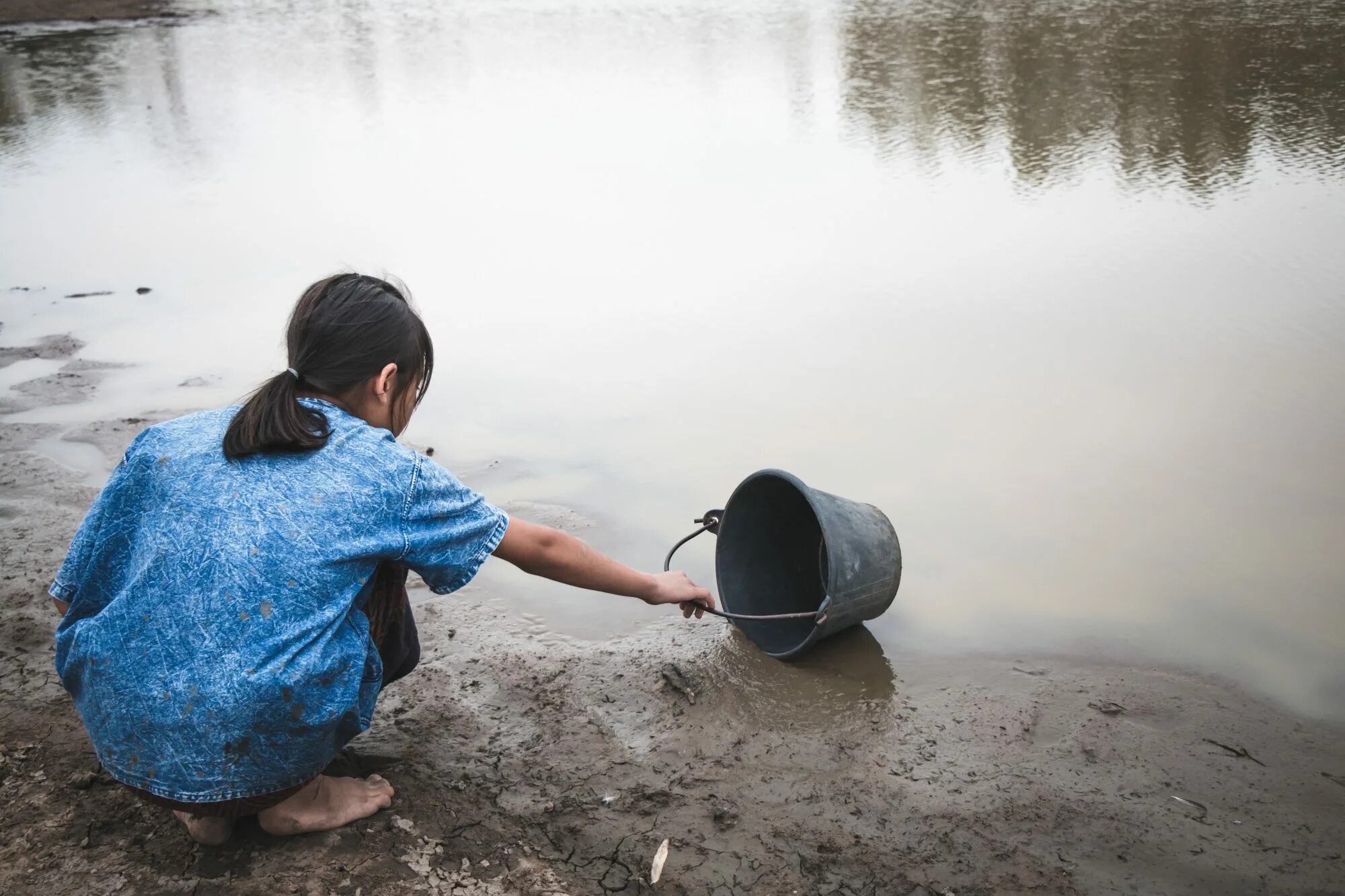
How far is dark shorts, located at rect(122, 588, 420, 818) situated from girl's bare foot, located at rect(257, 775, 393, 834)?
1.4 inches

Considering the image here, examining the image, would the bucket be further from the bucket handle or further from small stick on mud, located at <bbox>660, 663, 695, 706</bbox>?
small stick on mud, located at <bbox>660, 663, 695, 706</bbox>

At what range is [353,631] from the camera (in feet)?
6.10

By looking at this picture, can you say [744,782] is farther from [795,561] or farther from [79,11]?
[79,11]

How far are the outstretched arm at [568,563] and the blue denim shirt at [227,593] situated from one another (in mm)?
180

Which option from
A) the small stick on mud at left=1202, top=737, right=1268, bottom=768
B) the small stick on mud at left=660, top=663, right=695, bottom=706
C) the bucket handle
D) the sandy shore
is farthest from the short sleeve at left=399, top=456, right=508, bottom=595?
the small stick on mud at left=1202, top=737, right=1268, bottom=768

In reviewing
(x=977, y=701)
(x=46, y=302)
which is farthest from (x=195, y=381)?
(x=977, y=701)

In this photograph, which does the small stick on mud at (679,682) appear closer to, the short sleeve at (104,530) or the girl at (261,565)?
the girl at (261,565)

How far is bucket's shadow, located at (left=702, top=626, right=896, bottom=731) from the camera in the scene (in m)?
2.57

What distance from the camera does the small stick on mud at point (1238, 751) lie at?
91.9 inches

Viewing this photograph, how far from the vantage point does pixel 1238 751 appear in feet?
7.77

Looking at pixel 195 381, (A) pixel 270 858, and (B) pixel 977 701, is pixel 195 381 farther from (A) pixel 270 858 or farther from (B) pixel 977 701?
(B) pixel 977 701

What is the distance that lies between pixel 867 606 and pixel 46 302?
5210 mm

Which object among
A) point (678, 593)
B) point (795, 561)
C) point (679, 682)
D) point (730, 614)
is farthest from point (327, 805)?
point (795, 561)

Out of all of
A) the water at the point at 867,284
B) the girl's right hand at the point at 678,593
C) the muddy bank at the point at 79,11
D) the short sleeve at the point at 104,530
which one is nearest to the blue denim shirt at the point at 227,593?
the short sleeve at the point at 104,530
